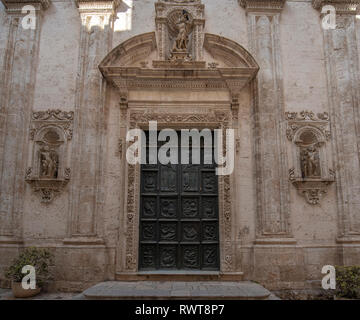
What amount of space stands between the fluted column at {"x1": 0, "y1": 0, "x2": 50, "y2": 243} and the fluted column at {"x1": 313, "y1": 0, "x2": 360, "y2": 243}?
644cm

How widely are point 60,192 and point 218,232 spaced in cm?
335

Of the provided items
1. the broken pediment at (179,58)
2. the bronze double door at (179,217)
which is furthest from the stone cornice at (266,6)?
the bronze double door at (179,217)

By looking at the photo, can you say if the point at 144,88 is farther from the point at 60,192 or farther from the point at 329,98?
the point at 329,98

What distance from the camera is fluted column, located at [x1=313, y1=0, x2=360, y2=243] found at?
23.5 feet

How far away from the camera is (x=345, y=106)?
7590mm

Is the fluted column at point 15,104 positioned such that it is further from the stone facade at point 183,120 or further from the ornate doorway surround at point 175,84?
the ornate doorway surround at point 175,84

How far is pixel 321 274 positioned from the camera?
6949mm

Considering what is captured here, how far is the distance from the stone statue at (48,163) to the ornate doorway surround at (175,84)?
1.40 m

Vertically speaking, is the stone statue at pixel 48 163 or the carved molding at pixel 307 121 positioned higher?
the carved molding at pixel 307 121

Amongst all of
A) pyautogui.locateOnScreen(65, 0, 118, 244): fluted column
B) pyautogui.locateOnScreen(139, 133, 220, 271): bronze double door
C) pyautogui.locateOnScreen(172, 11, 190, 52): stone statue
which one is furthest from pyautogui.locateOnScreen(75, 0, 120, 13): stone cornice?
pyautogui.locateOnScreen(139, 133, 220, 271): bronze double door

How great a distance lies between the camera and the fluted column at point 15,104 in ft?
23.4

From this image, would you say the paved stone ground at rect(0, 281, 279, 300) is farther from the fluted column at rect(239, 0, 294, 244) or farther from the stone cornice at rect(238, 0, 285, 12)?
the stone cornice at rect(238, 0, 285, 12)

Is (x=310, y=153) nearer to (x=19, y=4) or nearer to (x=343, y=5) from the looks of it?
(x=343, y=5)

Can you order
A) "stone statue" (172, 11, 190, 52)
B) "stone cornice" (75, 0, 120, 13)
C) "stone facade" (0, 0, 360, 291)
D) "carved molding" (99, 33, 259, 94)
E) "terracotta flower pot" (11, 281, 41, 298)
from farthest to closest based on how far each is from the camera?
"stone cornice" (75, 0, 120, 13) < "stone statue" (172, 11, 190, 52) < "carved molding" (99, 33, 259, 94) < "stone facade" (0, 0, 360, 291) < "terracotta flower pot" (11, 281, 41, 298)
